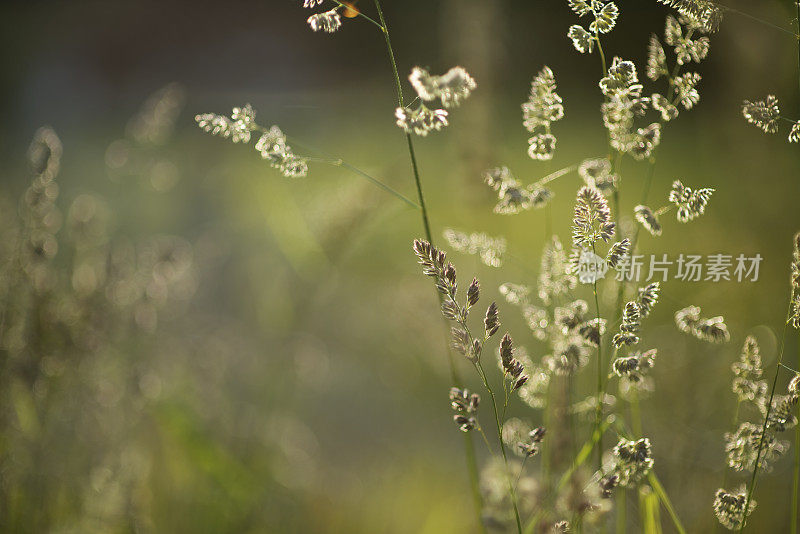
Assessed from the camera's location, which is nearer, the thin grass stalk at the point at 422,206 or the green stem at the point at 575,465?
the thin grass stalk at the point at 422,206

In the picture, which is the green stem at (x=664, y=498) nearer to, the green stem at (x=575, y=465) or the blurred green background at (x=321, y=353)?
the green stem at (x=575, y=465)

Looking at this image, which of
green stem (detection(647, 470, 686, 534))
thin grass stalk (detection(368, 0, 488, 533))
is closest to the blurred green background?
thin grass stalk (detection(368, 0, 488, 533))

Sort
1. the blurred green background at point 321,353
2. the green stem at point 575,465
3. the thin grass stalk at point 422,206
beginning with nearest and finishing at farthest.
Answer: the thin grass stalk at point 422,206
the green stem at point 575,465
the blurred green background at point 321,353

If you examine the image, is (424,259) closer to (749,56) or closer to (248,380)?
(749,56)

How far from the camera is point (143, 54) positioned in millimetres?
6078

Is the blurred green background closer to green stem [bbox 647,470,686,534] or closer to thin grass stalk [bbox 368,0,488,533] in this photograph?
thin grass stalk [bbox 368,0,488,533]

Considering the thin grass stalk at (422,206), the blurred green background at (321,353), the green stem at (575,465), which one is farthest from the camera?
the blurred green background at (321,353)

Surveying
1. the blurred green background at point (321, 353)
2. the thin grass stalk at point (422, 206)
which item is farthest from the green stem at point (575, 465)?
the blurred green background at point (321, 353)

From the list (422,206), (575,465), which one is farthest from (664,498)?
(422,206)

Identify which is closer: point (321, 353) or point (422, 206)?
point (422, 206)

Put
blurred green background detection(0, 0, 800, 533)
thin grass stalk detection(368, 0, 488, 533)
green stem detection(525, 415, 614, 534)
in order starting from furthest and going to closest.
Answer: blurred green background detection(0, 0, 800, 533) → green stem detection(525, 415, 614, 534) → thin grass stalk detection(368, 0, 488, 533)

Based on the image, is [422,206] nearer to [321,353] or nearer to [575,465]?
[575,465]

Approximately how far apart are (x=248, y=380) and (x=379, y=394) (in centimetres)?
54

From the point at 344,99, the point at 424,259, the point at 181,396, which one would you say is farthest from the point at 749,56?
the point at 344,99
